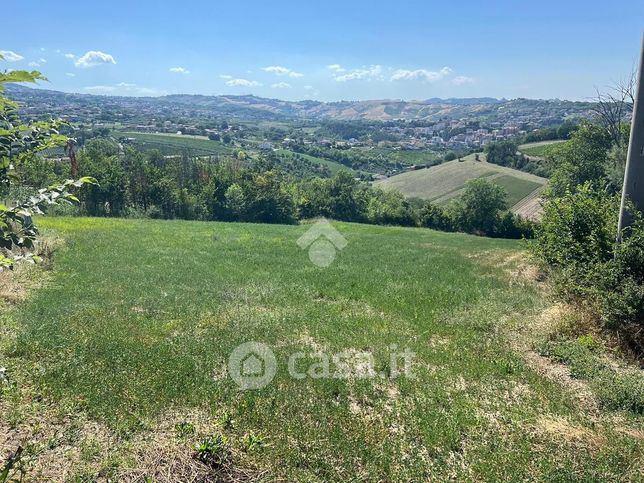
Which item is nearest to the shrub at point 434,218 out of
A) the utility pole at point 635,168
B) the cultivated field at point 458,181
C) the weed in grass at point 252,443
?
the cultivated field at point 458,181

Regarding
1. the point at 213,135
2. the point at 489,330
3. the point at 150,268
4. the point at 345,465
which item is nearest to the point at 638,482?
the point at 345,465

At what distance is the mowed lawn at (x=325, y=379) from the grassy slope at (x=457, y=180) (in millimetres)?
74251

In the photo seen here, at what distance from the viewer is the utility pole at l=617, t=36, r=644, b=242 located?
8.17 meters

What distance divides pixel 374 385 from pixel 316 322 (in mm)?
3206

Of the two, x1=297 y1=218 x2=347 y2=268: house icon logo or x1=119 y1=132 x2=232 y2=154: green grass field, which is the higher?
x1=119 y1=132 x2=232 y2=154: green grass field

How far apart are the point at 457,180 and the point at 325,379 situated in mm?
99925

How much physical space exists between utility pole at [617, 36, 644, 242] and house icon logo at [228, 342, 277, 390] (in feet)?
24.3

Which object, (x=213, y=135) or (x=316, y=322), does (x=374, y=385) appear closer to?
(x=316, y=322)

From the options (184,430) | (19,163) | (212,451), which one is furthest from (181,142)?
(19,163)

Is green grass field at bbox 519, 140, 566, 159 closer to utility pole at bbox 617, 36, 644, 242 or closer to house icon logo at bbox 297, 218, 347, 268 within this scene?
house icon logo at bbox 297, 218, 347, 268

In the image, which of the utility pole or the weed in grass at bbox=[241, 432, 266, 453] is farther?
the utility pole

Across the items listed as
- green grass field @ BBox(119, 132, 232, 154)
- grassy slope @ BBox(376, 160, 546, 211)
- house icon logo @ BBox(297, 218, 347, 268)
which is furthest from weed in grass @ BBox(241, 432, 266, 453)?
green grass field @ BBox(119, 132, 232, 154)

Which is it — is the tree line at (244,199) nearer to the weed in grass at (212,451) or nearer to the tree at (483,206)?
the tree at (483,206)

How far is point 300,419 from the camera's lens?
5.80 m
